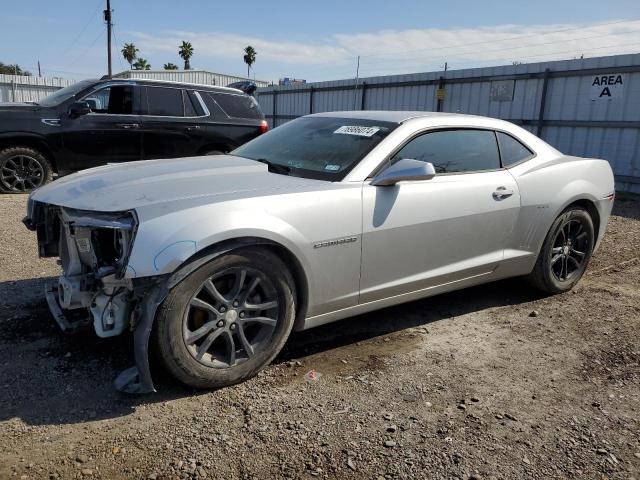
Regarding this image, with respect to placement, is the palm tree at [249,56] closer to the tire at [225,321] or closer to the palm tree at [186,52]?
the palm tree at [186,52]

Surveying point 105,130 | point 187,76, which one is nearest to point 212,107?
point 105,130

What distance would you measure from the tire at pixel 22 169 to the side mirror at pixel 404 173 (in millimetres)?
6601

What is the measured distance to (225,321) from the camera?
298 centimetres

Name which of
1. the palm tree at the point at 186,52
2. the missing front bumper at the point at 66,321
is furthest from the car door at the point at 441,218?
the palm tree at the point at 186,52

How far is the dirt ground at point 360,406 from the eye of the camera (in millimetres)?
2461

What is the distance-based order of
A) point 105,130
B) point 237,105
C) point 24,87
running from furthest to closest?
point 24,87 → point 237,105 → point 105,130

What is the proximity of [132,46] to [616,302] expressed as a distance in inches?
2902

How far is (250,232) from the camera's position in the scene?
2.90 meters

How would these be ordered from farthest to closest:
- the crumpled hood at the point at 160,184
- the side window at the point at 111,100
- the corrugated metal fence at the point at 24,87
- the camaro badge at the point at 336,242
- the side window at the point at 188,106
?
1. the corrugated metal fence at the point at 24,87
2. the side window at the point at 188,106
3. the side window at the point at 111,100
4. the camaro badge at the point at 336,242
5. the crumpled hood at the point at 160,184

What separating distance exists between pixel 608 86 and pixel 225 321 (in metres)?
10.6

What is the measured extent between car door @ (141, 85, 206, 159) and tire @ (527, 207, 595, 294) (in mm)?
5958

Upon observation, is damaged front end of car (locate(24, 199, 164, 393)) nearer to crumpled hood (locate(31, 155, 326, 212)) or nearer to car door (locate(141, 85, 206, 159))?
crumpled hood (locate(31, 155, 326, 212))

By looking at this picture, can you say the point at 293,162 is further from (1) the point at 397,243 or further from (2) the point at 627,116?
(2) the point at 627,116

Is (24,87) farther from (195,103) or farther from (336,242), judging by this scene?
(336,242)
